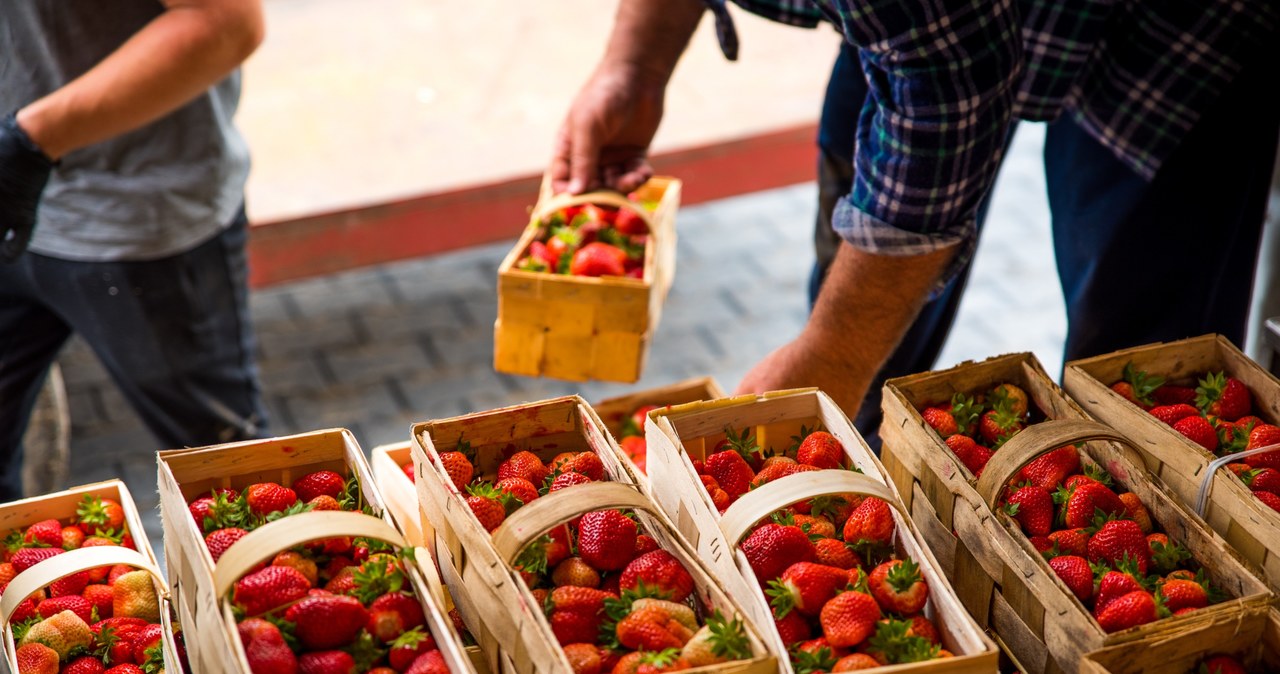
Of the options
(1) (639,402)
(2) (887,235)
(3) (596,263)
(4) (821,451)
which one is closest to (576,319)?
(3) (596,263)

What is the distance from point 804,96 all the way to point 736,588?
2.59 m

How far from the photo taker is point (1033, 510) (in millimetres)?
1354

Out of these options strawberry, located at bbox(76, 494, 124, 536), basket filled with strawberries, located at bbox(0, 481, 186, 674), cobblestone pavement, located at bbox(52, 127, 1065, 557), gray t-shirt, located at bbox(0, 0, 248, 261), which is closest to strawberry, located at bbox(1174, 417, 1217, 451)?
basket filled with strawberries, located at bbox(0, 481, 186, 674)

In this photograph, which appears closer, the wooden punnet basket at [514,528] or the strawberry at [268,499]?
the wooden punnet basket at [514,528]

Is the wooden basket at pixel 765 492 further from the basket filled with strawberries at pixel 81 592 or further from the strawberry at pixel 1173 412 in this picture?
the basket filled with strawberries at pixel 81 592

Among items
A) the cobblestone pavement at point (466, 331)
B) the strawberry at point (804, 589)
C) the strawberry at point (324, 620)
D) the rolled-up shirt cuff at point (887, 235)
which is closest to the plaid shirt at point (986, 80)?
the rolled-up shirt cuff at point (887, 235)

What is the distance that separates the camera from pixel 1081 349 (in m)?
2.30

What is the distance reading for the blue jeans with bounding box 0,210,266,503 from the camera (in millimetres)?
2162

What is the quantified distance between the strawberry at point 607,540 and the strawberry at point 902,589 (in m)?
0.27

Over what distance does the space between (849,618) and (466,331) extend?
2886 millimetres

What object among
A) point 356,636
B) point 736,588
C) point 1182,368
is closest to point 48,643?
point 356,636

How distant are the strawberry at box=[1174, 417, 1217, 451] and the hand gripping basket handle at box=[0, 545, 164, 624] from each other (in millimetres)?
1253

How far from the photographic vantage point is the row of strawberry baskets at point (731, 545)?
116 centimetres

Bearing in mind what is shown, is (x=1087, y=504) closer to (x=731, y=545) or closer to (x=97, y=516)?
(x=731, y=545)
